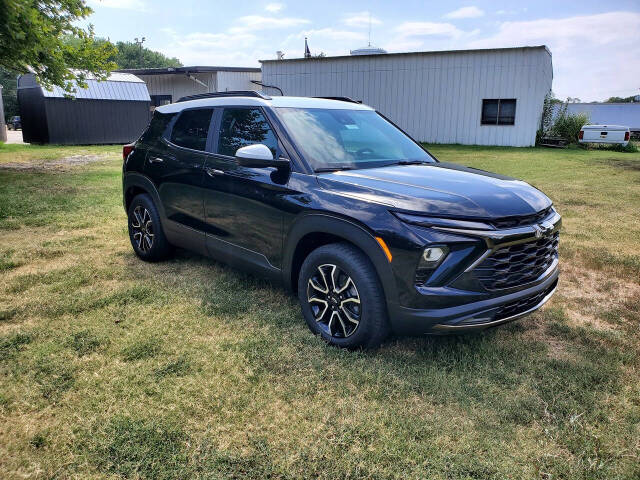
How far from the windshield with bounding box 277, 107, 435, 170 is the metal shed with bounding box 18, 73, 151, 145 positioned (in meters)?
20.5

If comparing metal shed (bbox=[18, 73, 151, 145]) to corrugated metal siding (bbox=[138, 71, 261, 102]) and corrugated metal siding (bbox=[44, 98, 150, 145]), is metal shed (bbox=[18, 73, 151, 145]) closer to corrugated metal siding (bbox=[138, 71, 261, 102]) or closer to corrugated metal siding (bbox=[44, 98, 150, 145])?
corrugated metal siding (bbox=[44, 98, 150, 145])

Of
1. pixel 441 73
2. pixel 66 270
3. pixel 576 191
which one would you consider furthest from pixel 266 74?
pixel 66 270

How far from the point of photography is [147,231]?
16.9 feet

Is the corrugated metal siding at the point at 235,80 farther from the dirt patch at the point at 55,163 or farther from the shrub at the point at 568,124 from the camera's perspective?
the shrub at the point at 568,124

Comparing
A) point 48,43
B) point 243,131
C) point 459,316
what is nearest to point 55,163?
point 48,43

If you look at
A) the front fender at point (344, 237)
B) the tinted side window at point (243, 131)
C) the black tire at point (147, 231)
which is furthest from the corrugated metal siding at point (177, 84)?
the front fender at point (344, 237)

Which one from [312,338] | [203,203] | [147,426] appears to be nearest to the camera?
[147,426]

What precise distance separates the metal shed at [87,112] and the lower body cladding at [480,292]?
73.0 feet

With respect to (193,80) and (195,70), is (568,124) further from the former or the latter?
(193,80)

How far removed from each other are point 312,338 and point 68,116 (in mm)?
23504

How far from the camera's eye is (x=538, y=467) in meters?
2.28

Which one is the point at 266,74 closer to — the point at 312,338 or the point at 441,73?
the point at 441,73

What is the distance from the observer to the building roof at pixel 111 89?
882 inches

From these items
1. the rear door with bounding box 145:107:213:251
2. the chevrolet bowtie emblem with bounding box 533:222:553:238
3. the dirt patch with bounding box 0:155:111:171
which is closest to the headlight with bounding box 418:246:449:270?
the chevrolet bowtie emblem with bounding box 533:222:553:238
